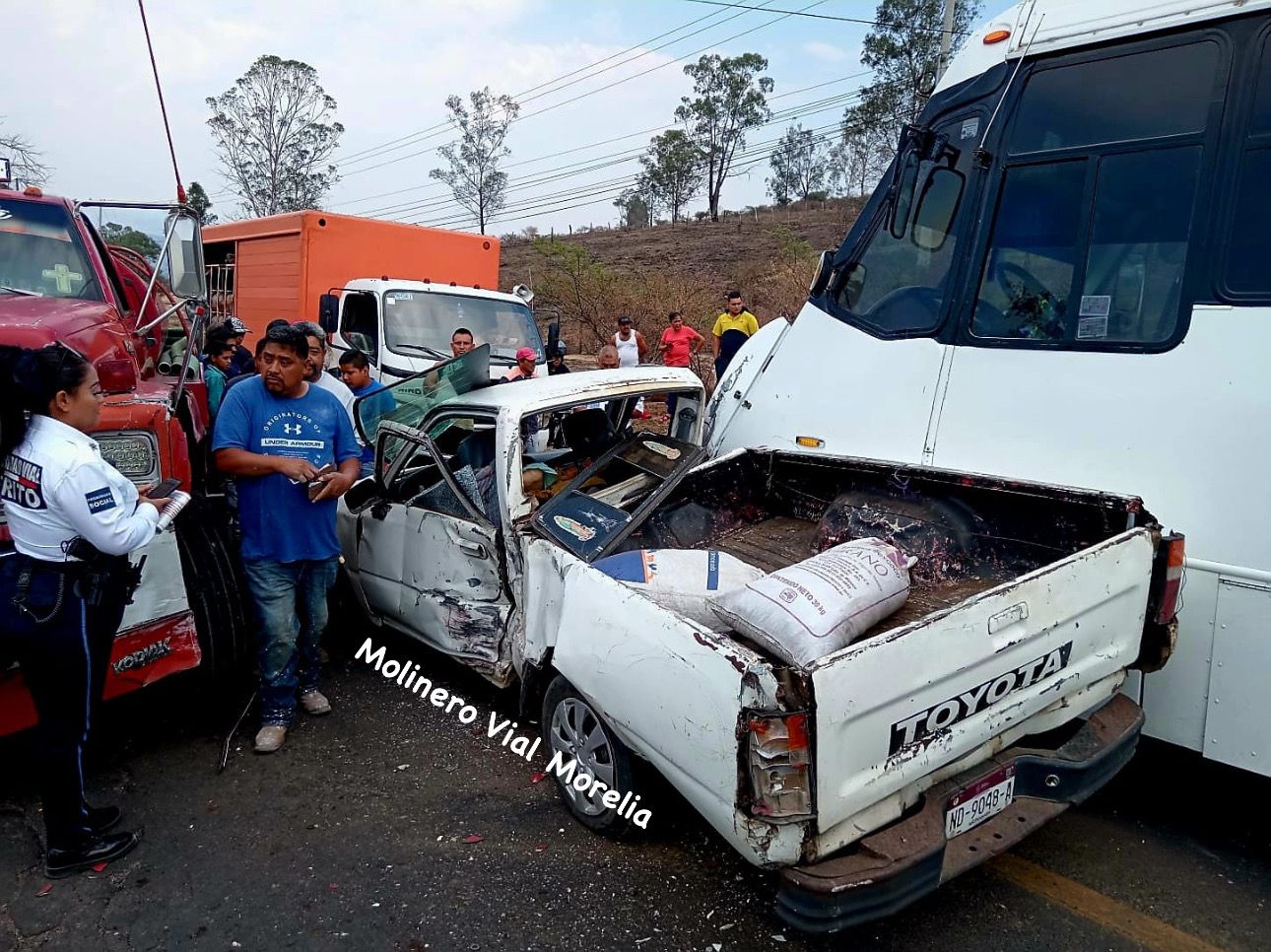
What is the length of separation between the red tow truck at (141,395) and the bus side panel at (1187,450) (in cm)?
372

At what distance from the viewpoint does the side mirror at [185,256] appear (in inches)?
177

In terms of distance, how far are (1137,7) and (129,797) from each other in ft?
17.7

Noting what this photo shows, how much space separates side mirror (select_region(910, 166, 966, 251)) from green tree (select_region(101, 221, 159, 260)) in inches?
162

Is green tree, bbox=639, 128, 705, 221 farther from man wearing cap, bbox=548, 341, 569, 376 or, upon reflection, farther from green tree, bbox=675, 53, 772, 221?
man wearing cap, bbox=548, 341, 569, 376

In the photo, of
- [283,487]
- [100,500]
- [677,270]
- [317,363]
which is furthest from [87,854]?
[677,270]

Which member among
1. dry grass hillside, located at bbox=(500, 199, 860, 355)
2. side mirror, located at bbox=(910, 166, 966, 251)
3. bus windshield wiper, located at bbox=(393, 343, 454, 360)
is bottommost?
bus windshield wiper, located at bbox=(393, 343, 454, 360)

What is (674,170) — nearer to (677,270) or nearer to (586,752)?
(677,270)

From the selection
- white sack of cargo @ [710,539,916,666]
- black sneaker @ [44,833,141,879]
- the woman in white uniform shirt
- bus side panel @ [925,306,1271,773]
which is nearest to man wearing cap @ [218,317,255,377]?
the woman in white uniform shirt

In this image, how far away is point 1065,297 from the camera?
3.74m

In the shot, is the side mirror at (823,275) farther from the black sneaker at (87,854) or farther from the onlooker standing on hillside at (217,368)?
the onlooker standing on hillside at (217,368)

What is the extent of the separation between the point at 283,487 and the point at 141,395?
733 mm

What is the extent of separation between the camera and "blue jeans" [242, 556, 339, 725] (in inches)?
152

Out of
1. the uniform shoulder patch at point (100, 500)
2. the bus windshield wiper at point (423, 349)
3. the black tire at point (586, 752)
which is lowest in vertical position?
the black tire at point (586, 752)

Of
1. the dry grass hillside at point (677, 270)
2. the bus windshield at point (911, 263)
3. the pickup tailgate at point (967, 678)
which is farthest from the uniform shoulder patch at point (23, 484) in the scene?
the dry grass hillside at point (677, 270)
